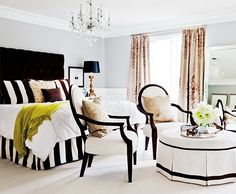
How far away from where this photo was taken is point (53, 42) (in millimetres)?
6352

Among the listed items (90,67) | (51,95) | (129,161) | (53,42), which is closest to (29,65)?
(53,42)

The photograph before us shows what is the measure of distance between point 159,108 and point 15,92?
2.52 metres

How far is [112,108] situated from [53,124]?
4.32ft

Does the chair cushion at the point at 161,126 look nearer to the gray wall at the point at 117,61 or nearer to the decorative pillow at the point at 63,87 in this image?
the decorative pillow at the point at 63,87

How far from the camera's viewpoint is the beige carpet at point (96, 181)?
297 cm

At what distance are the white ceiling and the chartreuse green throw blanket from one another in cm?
211

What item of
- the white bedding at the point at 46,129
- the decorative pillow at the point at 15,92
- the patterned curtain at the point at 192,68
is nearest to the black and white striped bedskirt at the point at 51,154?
the white bedding at the point at 46,129

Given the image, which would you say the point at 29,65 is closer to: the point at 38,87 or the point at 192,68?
the point at 38,87

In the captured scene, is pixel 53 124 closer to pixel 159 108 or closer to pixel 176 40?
pixel 159 108

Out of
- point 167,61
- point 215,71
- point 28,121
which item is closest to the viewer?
point 28,121

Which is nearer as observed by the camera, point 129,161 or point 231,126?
point 129,161

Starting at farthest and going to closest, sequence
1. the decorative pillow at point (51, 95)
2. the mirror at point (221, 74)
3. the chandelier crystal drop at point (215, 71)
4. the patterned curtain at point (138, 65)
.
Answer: the patterned curtain at point (138, 65)
the chandelier crystal drop at point (215, 71)
the mirror at point (221, 74)
the decorative pillow at point (51, 95)

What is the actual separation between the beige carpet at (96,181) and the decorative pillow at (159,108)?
32.8 inches

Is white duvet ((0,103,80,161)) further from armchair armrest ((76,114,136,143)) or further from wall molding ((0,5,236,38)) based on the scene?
wall molding ((0,5,236,38))
